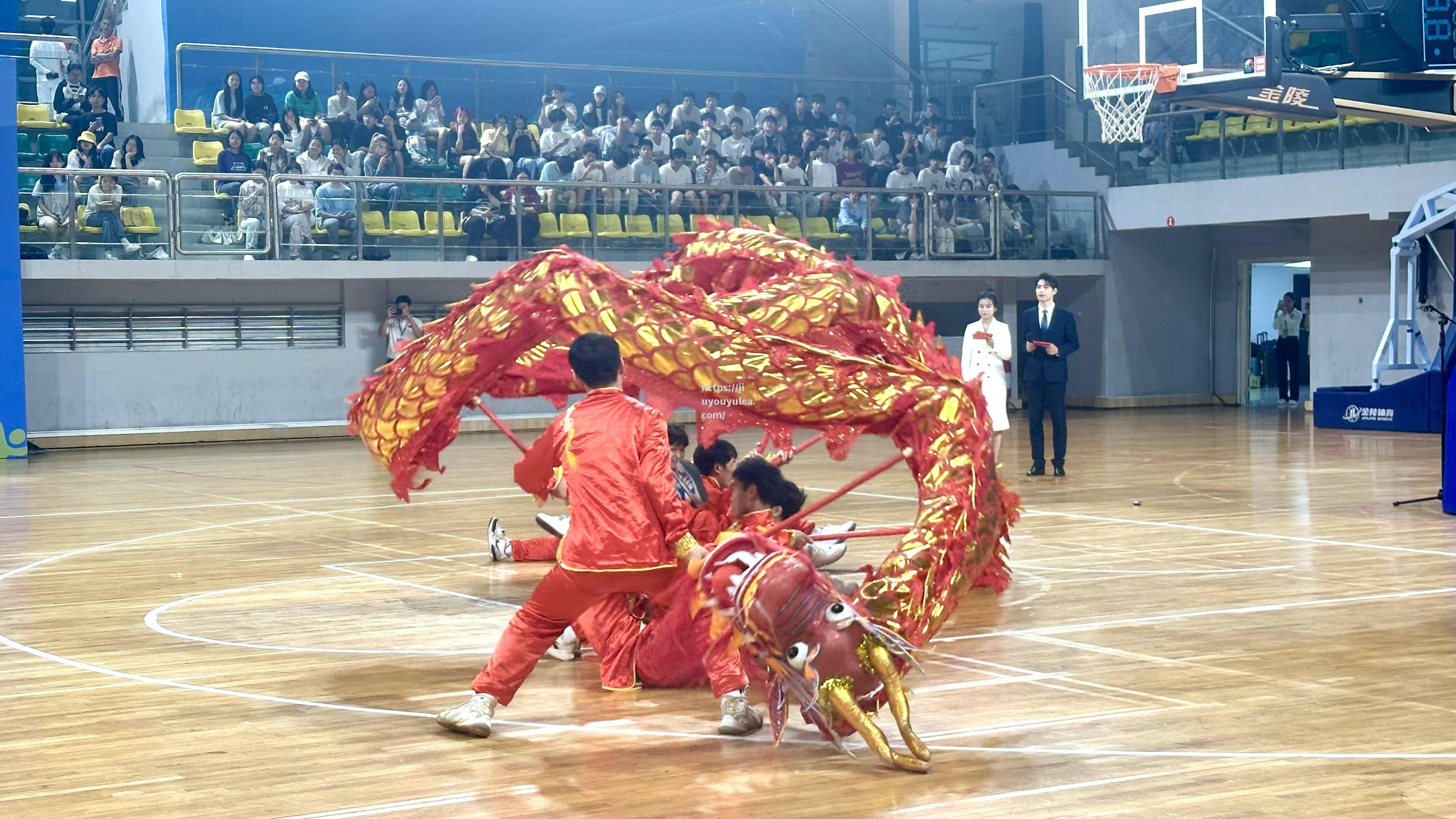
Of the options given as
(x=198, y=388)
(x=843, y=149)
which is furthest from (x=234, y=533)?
(x=843, y=149)

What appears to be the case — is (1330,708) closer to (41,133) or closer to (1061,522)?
(1061,522)

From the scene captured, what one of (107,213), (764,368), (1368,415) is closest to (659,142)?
(107,213)

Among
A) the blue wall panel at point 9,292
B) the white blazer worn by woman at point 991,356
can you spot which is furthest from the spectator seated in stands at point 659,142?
the white blazer worn by woman at point 991,356

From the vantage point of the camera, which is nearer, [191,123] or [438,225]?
[438,225]

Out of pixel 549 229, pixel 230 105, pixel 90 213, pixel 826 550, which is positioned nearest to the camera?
pixel 826 550

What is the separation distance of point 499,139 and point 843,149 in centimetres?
575

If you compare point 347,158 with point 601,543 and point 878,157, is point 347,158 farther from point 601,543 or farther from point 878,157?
point 601,543

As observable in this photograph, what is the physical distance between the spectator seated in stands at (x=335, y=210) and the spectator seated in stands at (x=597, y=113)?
194 inches

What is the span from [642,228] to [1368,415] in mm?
10193

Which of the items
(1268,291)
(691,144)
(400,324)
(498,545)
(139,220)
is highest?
(691,144)

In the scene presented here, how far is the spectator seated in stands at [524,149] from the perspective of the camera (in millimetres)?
23125

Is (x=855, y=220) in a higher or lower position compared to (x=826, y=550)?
higher

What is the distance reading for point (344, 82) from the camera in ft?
79.9

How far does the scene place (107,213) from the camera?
19.8 metres
